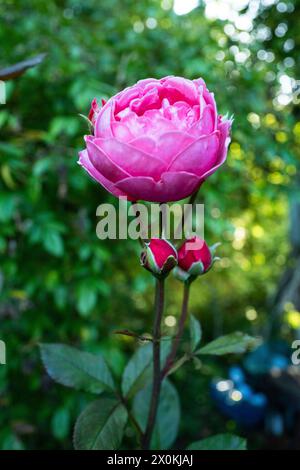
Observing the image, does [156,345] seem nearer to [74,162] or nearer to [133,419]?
[133,419]

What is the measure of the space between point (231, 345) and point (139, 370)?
0.40 feet

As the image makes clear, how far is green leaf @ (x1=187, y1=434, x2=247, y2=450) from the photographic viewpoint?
471 mm

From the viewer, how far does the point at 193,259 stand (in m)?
0.41

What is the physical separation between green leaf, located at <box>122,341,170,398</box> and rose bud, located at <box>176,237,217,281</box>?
0.14m

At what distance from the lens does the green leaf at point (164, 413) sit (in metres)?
0.54

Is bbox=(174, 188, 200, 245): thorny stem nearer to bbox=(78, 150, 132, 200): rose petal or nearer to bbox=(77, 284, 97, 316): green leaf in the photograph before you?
bbox=(78, 150, 132, 200): rose petal

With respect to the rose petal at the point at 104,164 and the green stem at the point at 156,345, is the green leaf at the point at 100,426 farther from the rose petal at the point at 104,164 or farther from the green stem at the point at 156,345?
the rose petal at the point at 104,164

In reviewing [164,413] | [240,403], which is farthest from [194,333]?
[240,403]

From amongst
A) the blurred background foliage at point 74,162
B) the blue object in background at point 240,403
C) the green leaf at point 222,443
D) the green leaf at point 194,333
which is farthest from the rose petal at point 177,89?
the blue object in background at point 240,403

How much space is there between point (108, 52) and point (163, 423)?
106cm

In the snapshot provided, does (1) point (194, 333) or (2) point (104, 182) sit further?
(1) point (194, 333)

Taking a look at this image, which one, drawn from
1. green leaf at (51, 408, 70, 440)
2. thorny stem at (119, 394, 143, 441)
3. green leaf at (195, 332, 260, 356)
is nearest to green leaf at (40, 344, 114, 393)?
thorny stem at (119, 394, 143, 441)

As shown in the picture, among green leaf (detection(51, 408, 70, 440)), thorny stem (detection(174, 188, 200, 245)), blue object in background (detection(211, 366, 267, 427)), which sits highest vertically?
thorny stem (detection(174, 188, 200, 245))

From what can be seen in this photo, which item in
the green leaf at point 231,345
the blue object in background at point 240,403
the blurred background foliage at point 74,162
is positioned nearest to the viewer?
the green leaf at point 231,345
